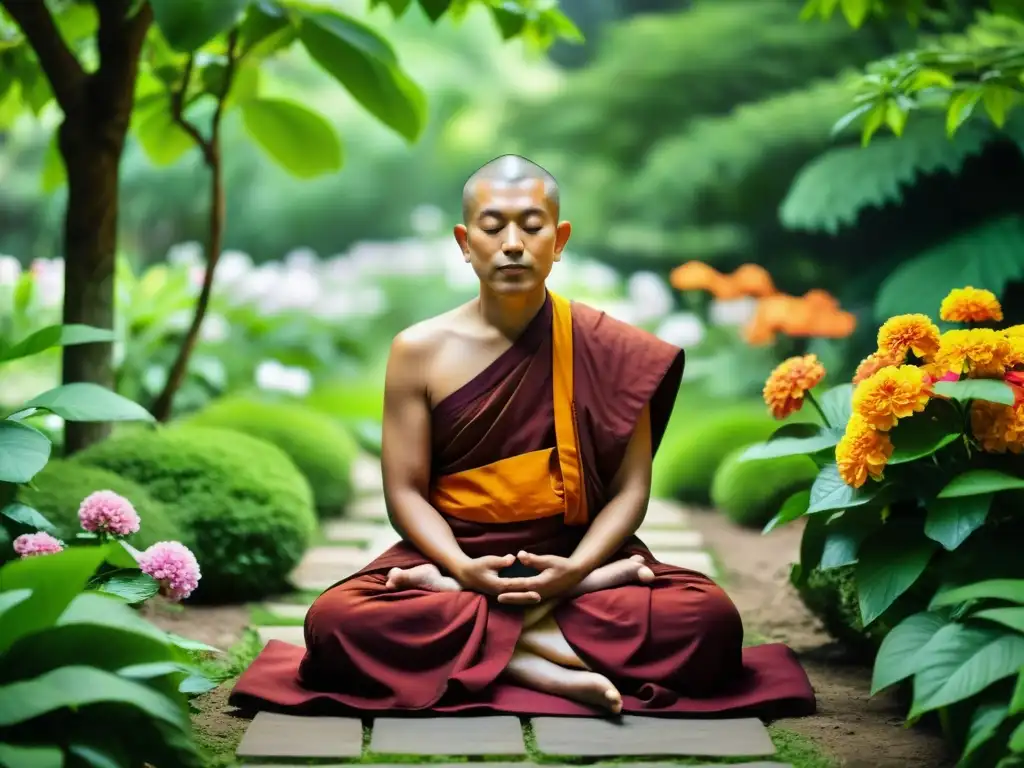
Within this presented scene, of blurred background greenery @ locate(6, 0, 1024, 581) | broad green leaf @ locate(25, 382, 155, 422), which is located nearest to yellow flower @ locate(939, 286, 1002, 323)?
blurred background greenery @ locate(6, 0, 1024, 581)

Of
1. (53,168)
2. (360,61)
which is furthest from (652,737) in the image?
(53,168)

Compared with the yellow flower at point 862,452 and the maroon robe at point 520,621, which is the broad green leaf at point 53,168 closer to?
the maroon robe at point 520,621

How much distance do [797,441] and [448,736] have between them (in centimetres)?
101

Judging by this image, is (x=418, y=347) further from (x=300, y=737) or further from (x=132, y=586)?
(x=300, y=737)

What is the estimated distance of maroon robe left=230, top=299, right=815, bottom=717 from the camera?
269cm

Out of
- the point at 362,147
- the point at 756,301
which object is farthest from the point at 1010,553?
the point at 362,147

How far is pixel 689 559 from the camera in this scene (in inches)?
159

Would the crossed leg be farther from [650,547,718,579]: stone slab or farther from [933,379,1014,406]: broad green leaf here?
[650,547,718,579]: stone slab

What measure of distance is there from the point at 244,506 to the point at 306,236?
5.11 meters

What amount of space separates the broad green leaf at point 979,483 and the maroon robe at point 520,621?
553mm

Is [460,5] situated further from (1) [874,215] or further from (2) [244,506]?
(1) [874,215]

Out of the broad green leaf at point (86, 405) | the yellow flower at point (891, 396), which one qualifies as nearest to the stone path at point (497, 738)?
the yellow flower at point (891, 396)

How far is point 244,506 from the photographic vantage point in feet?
12.1

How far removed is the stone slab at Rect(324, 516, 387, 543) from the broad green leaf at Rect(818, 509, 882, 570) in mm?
1939
